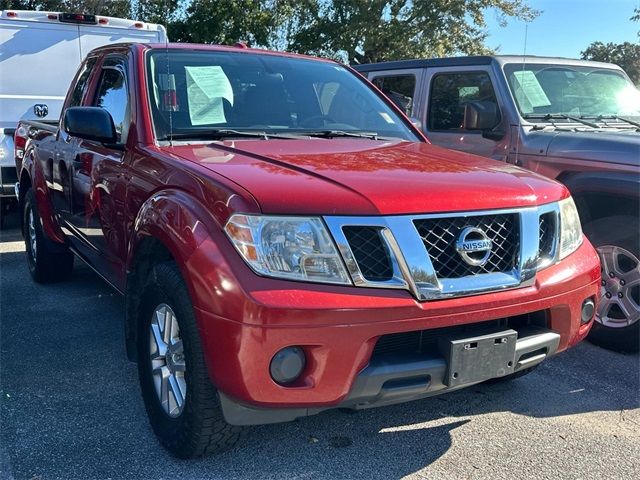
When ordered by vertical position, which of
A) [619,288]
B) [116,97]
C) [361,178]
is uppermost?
[116,97]

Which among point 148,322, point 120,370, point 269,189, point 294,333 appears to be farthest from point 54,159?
point 294,333

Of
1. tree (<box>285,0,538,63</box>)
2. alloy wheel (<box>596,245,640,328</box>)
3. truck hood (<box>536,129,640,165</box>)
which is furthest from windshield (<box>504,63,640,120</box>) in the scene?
tree (<box>285,0,538,63</box>)

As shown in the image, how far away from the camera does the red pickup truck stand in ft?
7.66

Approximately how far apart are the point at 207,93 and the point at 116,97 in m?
0.75

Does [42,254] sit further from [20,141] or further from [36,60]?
[36,60]

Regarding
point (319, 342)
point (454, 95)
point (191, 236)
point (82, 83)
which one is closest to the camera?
point (319, 342)

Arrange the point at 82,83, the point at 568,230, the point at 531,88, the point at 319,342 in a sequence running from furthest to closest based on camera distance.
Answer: the point at 531,88 < the point at 82,83 < the point at 568,230 < the point at 319,342

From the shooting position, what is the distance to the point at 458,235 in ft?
8.38

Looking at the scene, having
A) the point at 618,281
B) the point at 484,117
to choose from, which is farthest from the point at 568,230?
the point at 484,117

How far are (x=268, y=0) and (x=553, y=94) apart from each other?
1726 cm

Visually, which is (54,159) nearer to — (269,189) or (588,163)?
(269,189)

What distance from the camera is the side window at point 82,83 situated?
475cm

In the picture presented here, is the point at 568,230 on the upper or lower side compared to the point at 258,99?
lower

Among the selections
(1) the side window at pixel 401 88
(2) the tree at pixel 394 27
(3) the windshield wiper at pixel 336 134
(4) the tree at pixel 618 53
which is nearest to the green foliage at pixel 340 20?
(2) the tree at pixel 394 27
